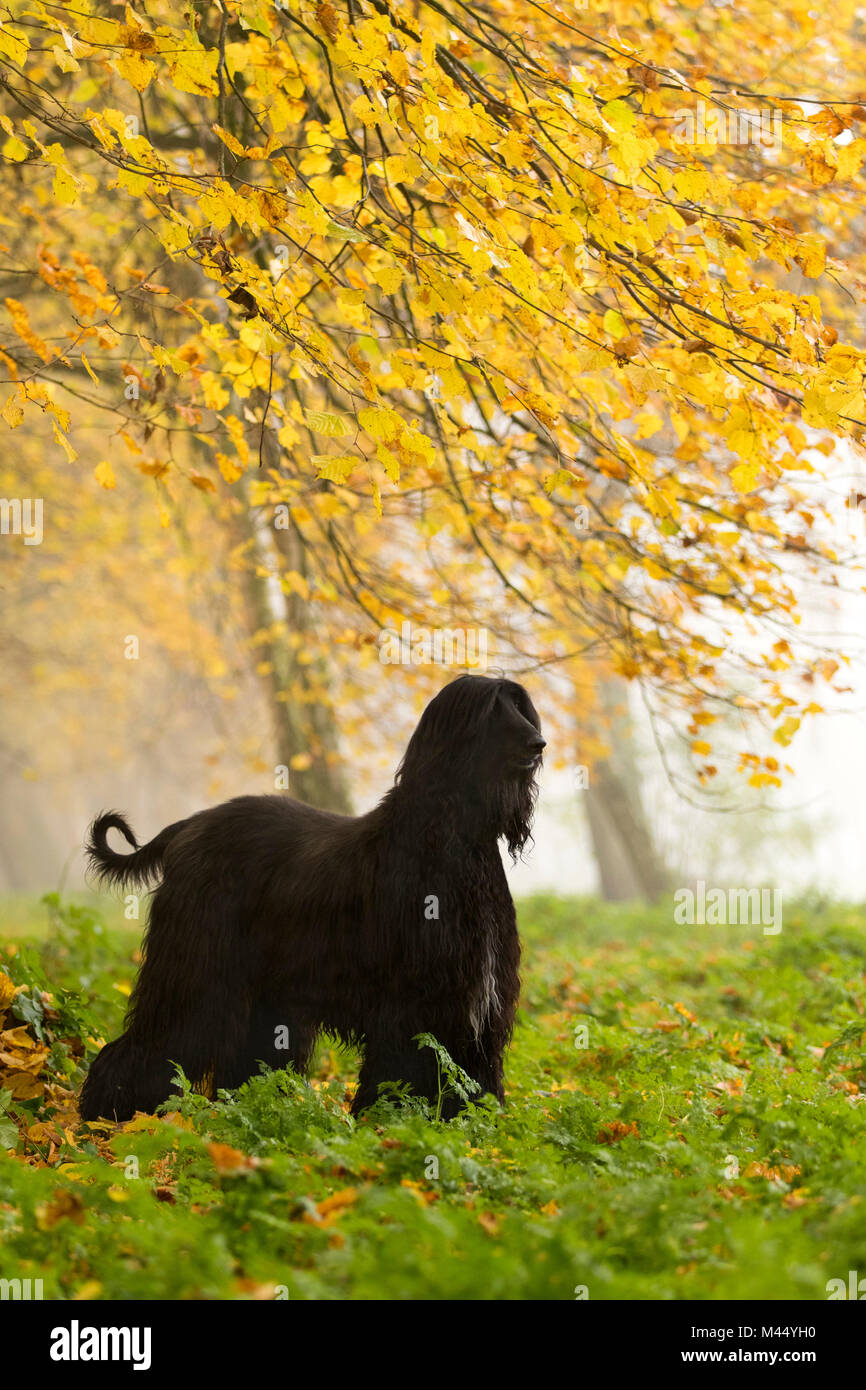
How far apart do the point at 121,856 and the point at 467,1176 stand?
2598 millimetres

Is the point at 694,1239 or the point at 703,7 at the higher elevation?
the point at 703,7

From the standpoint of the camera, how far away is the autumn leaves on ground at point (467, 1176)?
9.74ft

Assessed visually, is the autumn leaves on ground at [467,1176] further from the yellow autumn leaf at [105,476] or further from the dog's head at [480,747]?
the yellow autumn leaf at [105,476]

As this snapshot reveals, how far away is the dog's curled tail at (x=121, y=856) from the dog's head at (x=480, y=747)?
1.50 metres

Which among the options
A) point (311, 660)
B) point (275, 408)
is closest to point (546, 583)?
point (311, 660)

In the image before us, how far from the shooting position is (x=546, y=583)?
9227 millimetres

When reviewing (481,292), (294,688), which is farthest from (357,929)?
(294,688)

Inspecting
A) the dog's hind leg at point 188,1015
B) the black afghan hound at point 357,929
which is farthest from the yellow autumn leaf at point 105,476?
the dog's hind leg at point 188,1015

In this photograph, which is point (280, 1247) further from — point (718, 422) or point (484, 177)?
point (718, 422)

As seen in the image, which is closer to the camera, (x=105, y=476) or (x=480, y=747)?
(x=480, y=747)

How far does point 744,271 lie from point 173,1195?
4200 millimetres

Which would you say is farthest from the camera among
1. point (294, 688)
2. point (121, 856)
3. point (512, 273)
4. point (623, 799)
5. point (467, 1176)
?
point (623, 799)

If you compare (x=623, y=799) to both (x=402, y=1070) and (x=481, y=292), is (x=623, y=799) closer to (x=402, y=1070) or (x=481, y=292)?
(x=402, y=1070)

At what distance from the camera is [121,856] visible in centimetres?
564
